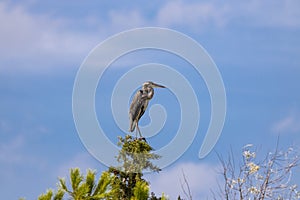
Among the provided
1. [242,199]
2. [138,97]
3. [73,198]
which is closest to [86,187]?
[73,198]

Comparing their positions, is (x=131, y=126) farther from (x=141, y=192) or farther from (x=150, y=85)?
(x=141, y=192)

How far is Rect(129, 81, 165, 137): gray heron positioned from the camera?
8.76 m

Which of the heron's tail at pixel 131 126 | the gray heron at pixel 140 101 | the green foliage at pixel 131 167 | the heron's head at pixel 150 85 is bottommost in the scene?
the green foliage at pixel 131 167

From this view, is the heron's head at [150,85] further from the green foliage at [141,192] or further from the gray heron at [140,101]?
the green foliage at [141,192]

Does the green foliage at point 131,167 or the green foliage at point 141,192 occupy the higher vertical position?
the green foliage at point 131,167

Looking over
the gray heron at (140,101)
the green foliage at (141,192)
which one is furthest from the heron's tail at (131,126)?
the green foliage at (141,192)

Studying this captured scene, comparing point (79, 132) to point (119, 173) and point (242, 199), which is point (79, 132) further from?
point (242, 199)

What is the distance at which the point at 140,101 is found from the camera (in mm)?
→ 8781

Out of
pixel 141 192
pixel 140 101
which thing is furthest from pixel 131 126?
pixel 141 192

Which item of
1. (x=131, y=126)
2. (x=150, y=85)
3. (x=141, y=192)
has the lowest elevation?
(x=141, y=192)

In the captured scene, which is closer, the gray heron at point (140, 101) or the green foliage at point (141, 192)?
the green foliage at point (141, 192)

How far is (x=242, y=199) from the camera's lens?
8914 millimetres

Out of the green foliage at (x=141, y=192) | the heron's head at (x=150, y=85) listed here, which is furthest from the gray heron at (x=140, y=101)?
the green foliage at (x=141, y=192)

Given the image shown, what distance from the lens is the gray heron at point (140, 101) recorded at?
28.7 ft
